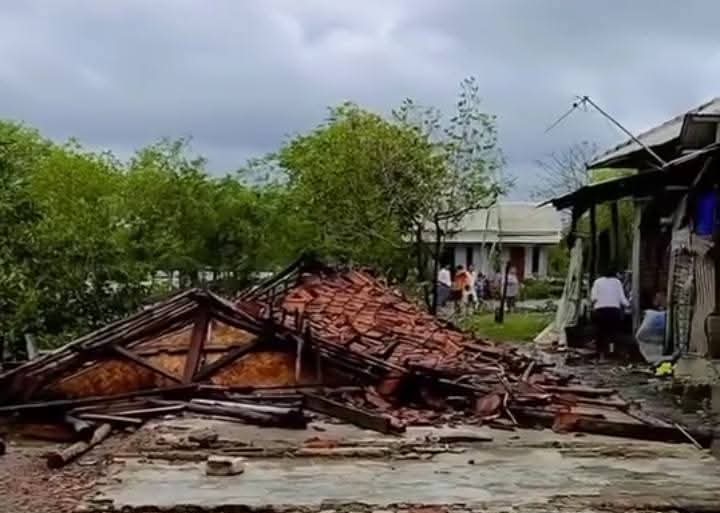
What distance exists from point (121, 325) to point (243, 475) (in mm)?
4818

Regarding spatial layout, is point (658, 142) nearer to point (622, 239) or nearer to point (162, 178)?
point (622, 239)

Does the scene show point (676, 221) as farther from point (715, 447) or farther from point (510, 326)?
point (510, 326)

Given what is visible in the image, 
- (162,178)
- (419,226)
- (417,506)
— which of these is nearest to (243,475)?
(417,506)

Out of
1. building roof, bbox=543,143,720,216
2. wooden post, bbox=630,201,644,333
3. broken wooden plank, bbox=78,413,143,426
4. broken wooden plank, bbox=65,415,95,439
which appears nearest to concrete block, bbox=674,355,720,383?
building roof, bbox=543,143,720,216

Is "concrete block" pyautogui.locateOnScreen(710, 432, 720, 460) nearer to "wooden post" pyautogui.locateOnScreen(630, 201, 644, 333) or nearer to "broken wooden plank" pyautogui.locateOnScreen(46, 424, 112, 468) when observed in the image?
"broken wooden plank" pyautogui.locateOnScreen(46, 424, 112, 468)

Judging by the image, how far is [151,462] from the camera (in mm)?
9391

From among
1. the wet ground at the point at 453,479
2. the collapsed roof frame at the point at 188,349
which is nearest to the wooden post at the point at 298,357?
the collapsed roof frame at the point at 188,349

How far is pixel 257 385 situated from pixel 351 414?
1.79m

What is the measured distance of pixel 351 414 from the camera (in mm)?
11422

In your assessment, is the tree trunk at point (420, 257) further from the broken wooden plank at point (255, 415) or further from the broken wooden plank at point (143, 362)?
the broken wooden plank at point (255, 415)

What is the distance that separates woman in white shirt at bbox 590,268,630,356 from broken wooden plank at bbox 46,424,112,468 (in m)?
11.6

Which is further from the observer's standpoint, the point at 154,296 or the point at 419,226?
the point at 419,226

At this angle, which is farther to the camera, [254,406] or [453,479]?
[254,406]

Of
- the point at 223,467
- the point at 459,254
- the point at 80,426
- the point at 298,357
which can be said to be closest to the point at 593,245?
the point at 298,357
